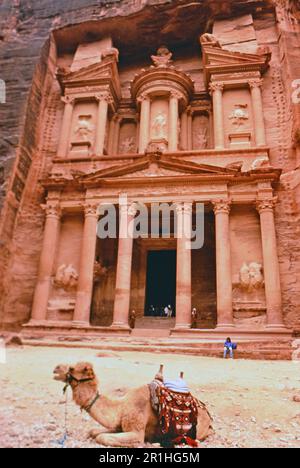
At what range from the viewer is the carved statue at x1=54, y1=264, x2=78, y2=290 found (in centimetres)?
1652

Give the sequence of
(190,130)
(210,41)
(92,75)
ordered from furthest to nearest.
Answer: (190,130) → (92,75) → (210,41)

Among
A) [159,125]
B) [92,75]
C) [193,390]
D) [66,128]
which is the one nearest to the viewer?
[193,390]

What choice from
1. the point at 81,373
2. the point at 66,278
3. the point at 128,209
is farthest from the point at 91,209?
the point at 81,373

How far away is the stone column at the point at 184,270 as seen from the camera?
14445mm

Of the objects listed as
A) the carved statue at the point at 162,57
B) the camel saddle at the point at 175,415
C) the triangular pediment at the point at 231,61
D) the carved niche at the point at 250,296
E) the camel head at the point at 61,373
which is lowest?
the camel saddle at the point at 175,415

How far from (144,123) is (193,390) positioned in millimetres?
16179

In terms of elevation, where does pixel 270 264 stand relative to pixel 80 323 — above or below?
above

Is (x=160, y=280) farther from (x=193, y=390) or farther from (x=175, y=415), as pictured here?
(x=175, y=415)

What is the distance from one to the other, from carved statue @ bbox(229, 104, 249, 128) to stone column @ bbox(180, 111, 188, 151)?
2.90 m

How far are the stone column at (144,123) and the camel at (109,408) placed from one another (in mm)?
16120

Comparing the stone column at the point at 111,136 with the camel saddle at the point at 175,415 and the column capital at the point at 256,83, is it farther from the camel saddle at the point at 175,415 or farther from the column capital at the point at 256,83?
the camel saddle at the point at 175,415

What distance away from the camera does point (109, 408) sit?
12.5 feet

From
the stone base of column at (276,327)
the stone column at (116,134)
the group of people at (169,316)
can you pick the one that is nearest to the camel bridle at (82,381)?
the group of people at (169,316)
